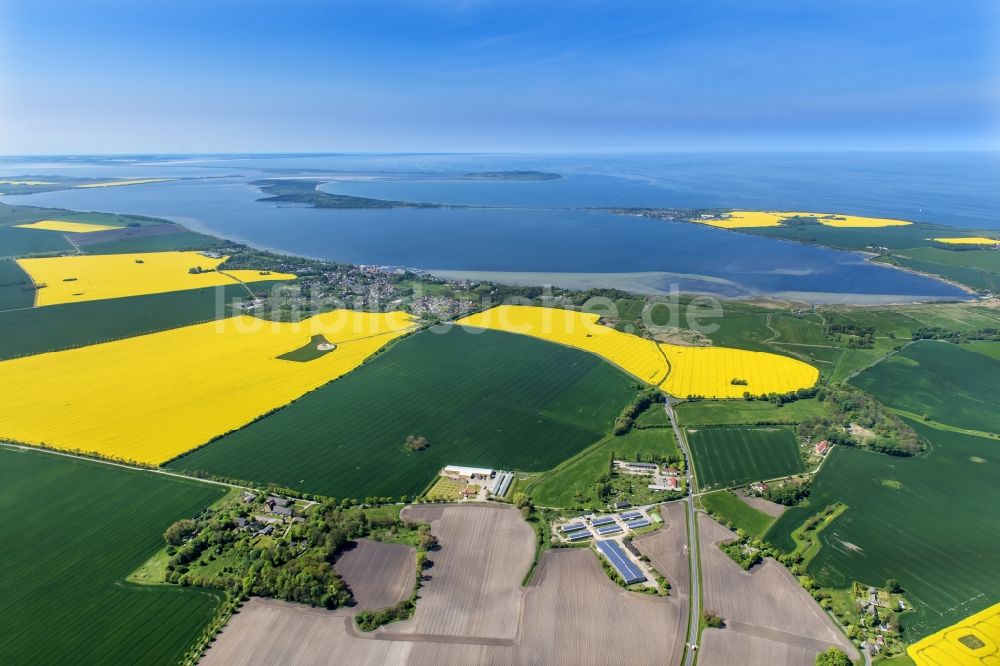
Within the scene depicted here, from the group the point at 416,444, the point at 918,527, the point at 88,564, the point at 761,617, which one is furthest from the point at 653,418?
the point at 88,564

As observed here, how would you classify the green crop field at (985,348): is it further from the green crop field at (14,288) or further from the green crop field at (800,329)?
the green crop field at (14,288)

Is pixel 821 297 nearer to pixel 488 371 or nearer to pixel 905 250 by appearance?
pixel 905 250

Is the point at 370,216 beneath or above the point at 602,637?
above

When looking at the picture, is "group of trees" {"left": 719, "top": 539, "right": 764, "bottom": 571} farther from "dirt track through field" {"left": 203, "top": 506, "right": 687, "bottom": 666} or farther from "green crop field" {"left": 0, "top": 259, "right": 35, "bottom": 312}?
"green crop field" {"left": 0, "top": 259, "right": 35, "bottom": 312}

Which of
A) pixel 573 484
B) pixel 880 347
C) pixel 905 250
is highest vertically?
pixel 905 250

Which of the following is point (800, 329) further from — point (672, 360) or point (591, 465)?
point (591, 465)

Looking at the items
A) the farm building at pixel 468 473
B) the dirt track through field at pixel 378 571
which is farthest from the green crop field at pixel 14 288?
the dirt track through field at pixel 378 571

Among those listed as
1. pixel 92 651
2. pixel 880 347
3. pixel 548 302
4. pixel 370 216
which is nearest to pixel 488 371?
pixel 548 302
